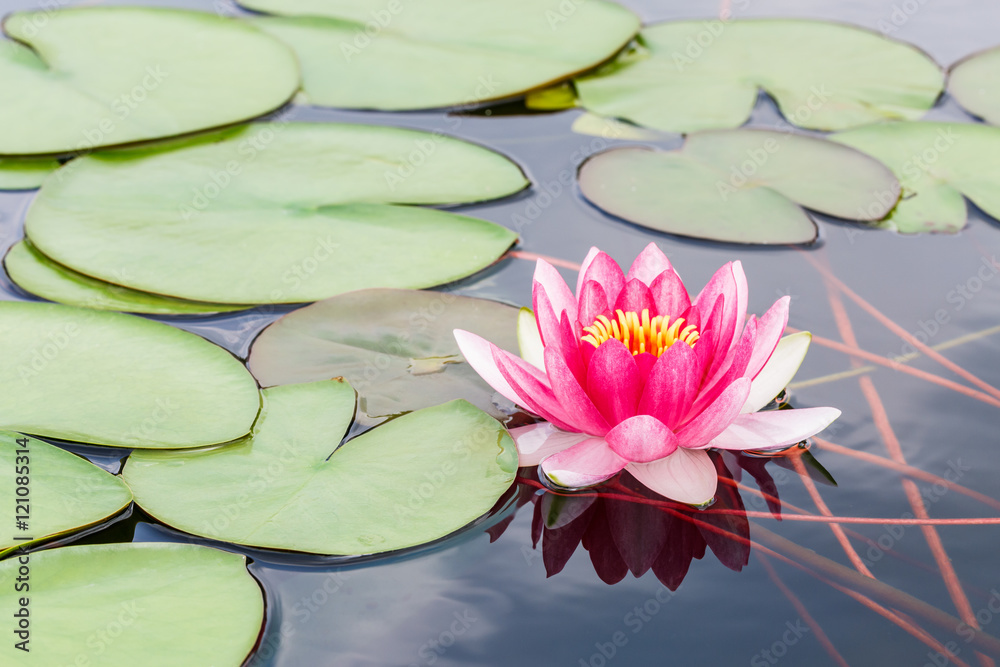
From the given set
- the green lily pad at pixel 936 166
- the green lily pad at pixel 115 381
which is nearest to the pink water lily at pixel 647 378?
the green lily pad at pixel 115 381

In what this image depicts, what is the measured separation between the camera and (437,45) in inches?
132

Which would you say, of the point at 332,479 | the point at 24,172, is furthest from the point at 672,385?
the point at 24,172

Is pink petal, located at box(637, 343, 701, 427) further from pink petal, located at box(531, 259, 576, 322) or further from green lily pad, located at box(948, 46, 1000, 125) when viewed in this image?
green lily pad, located at box(948, 46, 1000, 125)

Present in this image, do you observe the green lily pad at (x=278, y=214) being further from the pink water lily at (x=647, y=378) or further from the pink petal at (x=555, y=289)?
the pink water lily at (x=647, y=378)

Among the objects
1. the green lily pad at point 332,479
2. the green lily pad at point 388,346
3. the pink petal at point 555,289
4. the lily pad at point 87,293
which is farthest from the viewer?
the lily pad at point 87,293

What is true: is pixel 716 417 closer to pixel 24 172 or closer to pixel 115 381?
pixel 115 381

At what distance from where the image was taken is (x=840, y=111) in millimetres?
3016

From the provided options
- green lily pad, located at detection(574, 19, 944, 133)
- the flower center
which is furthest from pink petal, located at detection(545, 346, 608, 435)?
green lily pad, located at detection(574, 19, 944, 133)

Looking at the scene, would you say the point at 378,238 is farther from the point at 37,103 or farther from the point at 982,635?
the point at 982,635

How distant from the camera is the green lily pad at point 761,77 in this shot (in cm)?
301

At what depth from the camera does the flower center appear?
1602mm

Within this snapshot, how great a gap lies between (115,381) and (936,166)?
8.99 feet

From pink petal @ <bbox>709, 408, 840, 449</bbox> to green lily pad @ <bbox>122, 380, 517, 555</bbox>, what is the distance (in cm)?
49

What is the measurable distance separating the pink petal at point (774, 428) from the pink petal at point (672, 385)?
0.14 meters
